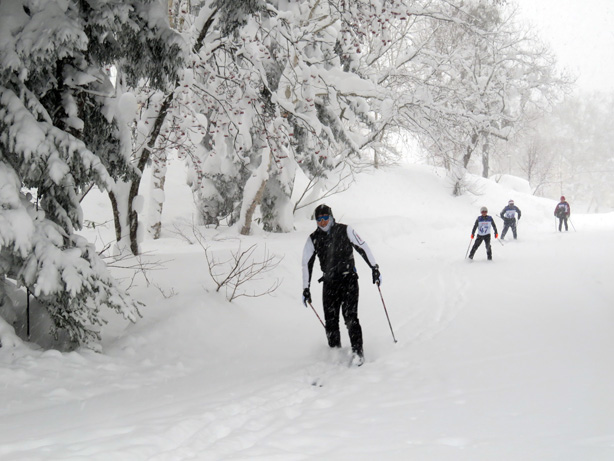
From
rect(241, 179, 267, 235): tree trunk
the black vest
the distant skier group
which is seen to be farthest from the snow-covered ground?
rect(241, 179, 267, 235): tree trunk

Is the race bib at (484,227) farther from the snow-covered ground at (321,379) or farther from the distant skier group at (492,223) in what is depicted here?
the snow-covered ground at (321,379)

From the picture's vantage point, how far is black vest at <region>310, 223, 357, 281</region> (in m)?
6.22

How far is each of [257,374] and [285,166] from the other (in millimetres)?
10256

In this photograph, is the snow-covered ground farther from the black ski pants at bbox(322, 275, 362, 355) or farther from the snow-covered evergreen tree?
the snow-covered evergreen tree

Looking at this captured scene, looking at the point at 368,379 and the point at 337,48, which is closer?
the point at 368,379

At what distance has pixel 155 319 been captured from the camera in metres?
6.76

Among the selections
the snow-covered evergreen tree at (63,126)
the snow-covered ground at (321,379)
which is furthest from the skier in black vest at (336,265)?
the snow-covered evergreen tree at (63,126)

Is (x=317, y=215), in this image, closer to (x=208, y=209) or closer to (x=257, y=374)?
(x=257, y=374)

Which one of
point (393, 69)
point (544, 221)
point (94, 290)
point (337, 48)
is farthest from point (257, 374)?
point (544, 221)

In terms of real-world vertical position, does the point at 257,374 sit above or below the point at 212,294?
below

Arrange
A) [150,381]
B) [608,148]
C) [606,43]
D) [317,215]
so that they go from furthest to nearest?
[606,43], [608,148], [317,215], [150,381]

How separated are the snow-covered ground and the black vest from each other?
3.78ft

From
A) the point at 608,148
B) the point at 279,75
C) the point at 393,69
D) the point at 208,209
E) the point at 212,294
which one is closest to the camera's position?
the point at 212,294

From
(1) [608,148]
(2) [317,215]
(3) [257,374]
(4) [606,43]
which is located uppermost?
(4) [606,43]
